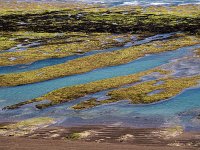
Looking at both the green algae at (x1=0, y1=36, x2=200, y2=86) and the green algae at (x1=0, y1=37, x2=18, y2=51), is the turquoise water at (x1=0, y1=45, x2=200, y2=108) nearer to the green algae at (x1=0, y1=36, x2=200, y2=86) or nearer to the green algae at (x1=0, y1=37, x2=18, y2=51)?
the green algae at (x1=0, y1=36, x2=200, y2=86)

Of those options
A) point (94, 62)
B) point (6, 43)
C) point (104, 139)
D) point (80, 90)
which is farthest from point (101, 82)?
point (6, 43)

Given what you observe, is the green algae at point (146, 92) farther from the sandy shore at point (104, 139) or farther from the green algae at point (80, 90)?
the sandy shore at point (104, 139)

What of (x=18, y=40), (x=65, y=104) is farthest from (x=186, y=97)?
(x=18, y=40)

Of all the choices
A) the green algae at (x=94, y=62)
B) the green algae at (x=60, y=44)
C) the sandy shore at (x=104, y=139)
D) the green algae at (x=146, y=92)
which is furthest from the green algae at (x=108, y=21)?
the sandy shore at (x=104, y=139)

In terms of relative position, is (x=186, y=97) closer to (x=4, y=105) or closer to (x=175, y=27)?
(x=4, y=105)

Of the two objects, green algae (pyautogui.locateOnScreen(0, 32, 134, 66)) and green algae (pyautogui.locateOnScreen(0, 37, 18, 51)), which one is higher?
green algae (pyautogui.locateOnScreen(0, 37, 18, 51))

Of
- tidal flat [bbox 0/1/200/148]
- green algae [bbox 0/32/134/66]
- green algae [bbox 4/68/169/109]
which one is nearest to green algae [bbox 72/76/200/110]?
tidal flat [bbox 0/1/200/148]
